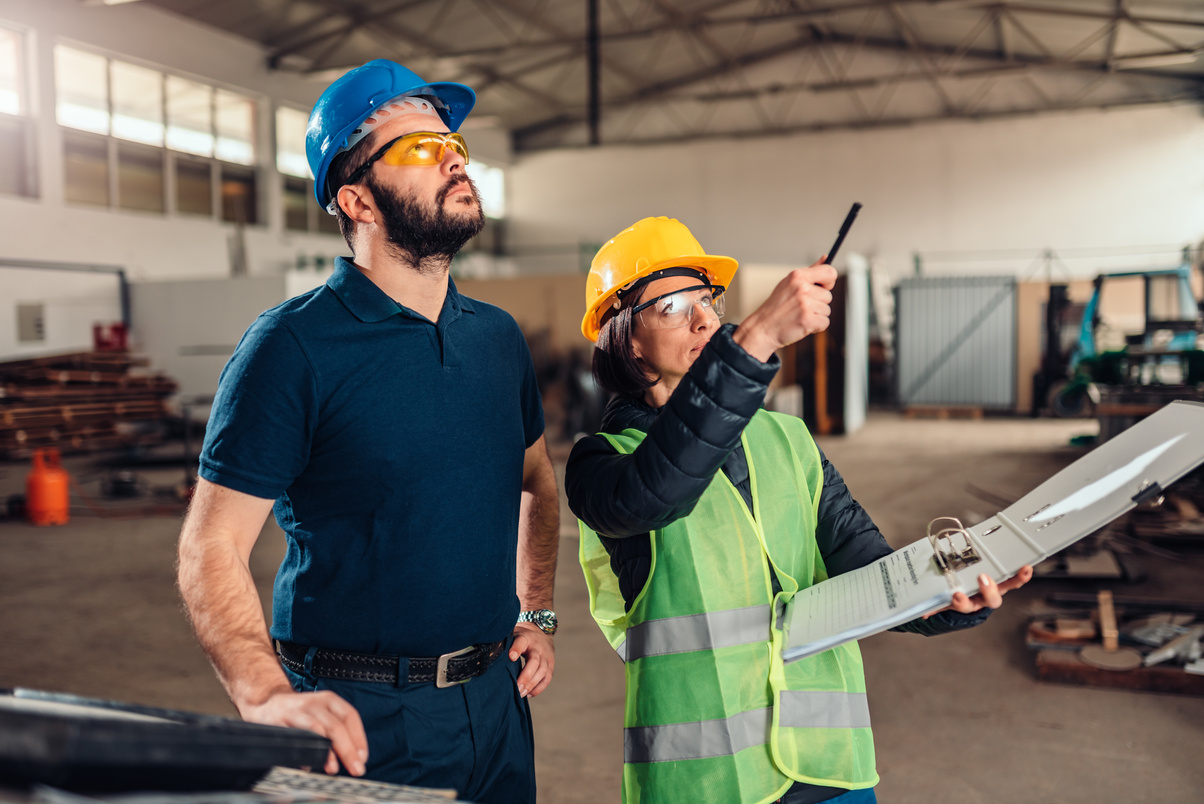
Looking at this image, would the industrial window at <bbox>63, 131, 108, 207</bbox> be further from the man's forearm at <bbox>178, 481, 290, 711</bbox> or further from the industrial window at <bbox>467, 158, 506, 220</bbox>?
the man's forearm at <bbox>178, 481, 290, 711</bbox>

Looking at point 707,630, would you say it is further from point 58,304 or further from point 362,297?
point 58,304

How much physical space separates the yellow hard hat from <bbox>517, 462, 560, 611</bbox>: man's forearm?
0.42 meters

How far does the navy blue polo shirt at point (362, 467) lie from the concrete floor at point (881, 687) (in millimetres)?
2362

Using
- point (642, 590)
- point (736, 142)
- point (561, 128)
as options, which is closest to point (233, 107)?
point (561, 128)

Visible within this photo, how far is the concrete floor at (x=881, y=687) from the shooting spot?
12.2 ft

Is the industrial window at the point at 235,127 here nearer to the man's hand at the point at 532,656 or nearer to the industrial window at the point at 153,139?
the industrial window at the point at 153,139

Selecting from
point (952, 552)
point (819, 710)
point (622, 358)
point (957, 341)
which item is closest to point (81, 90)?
point (622, 358)

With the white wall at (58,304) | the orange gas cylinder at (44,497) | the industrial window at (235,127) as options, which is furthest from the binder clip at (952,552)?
the industrial window at (235,127)

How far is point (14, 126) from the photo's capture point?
1310cm

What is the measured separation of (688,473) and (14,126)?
15510mm

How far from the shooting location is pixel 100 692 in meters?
4.62

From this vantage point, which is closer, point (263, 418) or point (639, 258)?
point (263, 418)

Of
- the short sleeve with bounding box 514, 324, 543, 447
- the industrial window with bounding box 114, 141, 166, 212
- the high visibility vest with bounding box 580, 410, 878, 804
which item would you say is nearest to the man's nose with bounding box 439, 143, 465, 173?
the short sleeve with bounding box 514, 324, 543, 447

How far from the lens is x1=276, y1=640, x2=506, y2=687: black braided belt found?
5.40 ft
